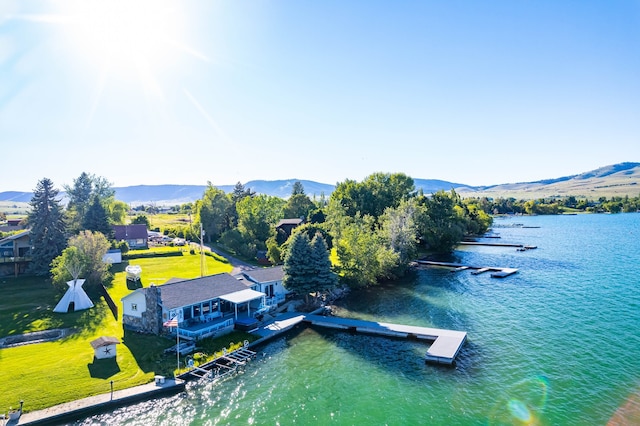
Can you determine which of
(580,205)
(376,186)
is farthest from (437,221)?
(580,205)

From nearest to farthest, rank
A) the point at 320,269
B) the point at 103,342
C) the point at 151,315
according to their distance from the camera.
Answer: the point at 103,342
the point at 151,315
the point at 320,269

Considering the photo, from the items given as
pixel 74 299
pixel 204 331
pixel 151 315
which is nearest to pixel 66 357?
pixel 151 315

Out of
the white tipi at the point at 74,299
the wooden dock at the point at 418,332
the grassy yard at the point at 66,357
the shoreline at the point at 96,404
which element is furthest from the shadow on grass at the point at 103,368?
the wooden dock at the point at 418,332

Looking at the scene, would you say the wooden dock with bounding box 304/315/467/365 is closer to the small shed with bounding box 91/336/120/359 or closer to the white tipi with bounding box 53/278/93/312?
the small shed with bounding box 91/336/120/359

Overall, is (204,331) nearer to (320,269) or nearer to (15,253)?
(320,269)

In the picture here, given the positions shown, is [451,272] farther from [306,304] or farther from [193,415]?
[193,415]
